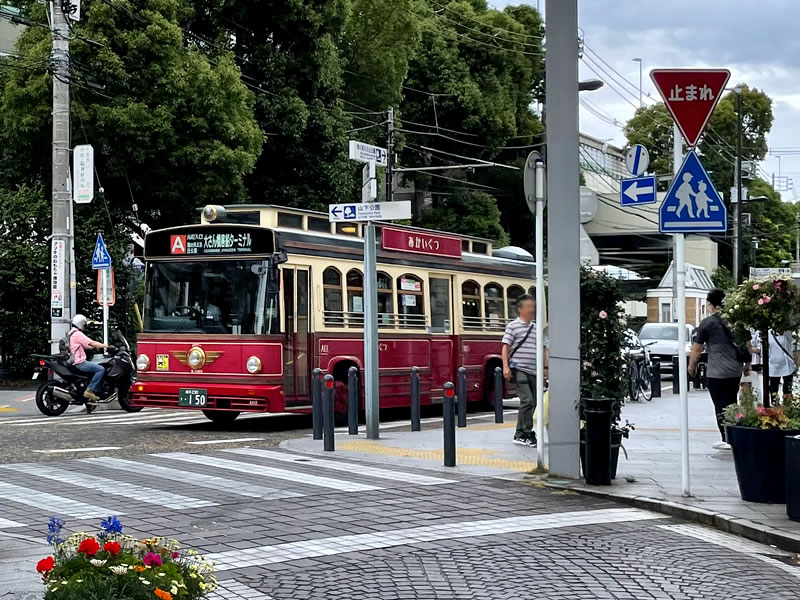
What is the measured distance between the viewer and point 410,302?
1948cm

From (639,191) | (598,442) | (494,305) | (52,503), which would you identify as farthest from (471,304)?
(52,503)

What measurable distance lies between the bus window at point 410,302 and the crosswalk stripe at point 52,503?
9478 millimetres

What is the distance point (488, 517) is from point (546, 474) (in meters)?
2.55

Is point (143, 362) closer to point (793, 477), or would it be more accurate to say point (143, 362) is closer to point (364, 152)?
point (364, 152)

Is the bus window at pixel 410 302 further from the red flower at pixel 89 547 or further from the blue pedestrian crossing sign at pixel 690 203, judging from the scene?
the red flower at pixel 89 547

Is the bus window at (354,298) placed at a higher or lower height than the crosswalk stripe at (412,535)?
higher

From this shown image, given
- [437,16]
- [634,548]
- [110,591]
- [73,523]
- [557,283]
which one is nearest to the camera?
[110,591]

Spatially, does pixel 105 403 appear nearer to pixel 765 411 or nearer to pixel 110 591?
pixel 765 411

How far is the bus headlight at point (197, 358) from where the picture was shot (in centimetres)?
1648

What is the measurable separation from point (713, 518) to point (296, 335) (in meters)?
8.67

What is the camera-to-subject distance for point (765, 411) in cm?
972

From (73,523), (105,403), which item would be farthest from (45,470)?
(105,403)

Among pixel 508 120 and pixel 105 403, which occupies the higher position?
pixel 508 120

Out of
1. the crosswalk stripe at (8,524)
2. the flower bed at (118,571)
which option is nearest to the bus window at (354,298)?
the crosswalk stripe at (8,524)
